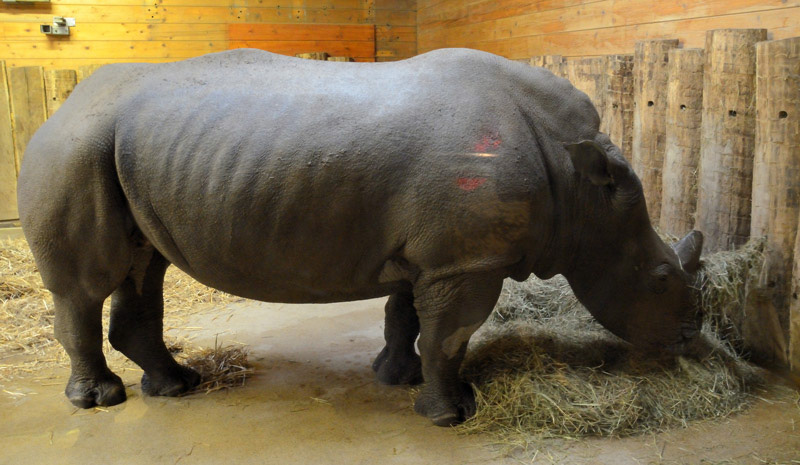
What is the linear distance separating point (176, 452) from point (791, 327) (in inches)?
133

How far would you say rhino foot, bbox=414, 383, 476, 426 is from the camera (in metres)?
3.62

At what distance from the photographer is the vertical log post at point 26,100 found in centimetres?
789

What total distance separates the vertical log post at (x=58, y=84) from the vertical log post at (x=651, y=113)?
6176 mm

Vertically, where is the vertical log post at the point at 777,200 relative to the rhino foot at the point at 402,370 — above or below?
above

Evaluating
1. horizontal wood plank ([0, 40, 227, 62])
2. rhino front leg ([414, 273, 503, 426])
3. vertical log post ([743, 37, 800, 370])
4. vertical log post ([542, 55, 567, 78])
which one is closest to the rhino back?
rhino front leg ([414, 273, 503, 426])

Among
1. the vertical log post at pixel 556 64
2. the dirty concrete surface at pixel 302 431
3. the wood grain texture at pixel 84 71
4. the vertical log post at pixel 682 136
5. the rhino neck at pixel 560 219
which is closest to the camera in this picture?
the dirty concrete surface at pixel 302 431

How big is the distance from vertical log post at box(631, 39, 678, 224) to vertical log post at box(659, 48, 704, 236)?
0.45 feet

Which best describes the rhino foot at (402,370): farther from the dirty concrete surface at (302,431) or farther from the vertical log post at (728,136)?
the vertical log post at (728,136)

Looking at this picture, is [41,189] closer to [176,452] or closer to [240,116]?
[240,116]

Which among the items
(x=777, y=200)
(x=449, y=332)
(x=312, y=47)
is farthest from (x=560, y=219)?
(x=312, y=47)

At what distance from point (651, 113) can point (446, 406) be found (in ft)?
8.98

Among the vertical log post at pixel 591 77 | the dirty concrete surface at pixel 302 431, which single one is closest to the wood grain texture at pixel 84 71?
the dirty concrete surface at pixel 302 431

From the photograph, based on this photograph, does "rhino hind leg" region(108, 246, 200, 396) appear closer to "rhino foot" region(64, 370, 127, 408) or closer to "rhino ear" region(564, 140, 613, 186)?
"rhino foot" region(64, 370, 127, 408)

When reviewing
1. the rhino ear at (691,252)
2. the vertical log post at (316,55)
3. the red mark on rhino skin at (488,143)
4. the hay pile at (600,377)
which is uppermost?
the vertical log post at (316,55)
